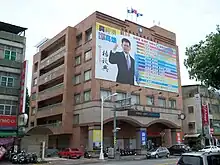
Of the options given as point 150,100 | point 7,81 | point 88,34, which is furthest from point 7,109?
point 150,100

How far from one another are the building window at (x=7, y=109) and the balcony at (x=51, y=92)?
48.3ft

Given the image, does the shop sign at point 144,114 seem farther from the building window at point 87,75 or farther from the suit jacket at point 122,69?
the building window at point 87,75

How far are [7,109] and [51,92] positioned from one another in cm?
1874

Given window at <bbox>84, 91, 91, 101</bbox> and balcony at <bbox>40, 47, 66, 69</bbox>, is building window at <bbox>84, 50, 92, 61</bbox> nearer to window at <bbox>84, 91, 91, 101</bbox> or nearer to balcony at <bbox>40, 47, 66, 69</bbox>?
balcony at <bbox>40, 47, 66, 69</bbox>

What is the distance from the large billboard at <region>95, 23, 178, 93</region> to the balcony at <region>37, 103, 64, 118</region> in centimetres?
921

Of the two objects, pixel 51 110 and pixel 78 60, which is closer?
pixel 78 60

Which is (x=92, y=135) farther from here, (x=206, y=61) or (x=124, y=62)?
(x=206, y=61)

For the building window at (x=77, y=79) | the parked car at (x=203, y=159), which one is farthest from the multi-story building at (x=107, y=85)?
the parked car at (x=203, y=159)

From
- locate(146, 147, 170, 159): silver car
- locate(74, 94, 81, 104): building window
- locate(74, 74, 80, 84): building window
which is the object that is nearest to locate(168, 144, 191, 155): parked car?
locate(146, 147, 170, 159): silver car

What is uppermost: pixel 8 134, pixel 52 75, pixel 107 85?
pixel 52 75

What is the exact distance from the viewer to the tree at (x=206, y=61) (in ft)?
46.9

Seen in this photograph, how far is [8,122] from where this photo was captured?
32.4 m

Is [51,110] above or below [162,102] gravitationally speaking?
below

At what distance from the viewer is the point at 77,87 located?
46.5 m
